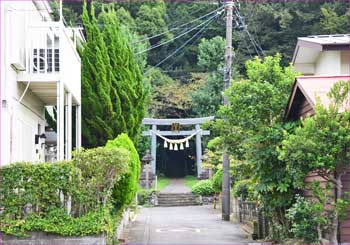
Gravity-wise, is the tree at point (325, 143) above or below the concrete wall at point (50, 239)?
above

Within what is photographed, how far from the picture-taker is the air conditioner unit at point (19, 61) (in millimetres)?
12839

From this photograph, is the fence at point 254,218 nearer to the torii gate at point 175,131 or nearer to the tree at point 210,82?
the torii gate at point 175,131

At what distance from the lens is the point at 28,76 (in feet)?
44.9

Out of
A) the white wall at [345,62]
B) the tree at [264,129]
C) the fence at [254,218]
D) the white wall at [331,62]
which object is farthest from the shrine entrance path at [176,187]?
the tree at [264,129]

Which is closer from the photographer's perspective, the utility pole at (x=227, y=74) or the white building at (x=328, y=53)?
the white building at (x=328, y=53)

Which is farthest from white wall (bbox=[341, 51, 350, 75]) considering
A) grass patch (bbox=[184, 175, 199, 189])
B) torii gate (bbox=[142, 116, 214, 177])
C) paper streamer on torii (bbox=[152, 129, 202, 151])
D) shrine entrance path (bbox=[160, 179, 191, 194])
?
grass patch (bbox=[184, 175, 199, 189])

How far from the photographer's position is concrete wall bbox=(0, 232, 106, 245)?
11445mm

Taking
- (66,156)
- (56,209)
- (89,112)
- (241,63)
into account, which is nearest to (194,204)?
(241,63)

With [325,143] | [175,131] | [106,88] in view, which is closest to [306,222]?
[325,143]

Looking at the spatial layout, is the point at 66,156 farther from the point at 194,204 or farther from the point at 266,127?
the point at 194,204

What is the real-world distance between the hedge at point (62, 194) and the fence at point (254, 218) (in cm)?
555

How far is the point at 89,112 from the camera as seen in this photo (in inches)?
826

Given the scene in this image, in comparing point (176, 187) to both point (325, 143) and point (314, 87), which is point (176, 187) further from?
point (325, 143)

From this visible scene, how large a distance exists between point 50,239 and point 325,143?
5634 mm
